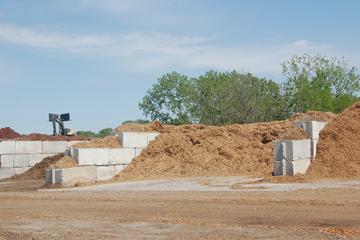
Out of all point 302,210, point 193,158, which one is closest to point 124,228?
point 302,210

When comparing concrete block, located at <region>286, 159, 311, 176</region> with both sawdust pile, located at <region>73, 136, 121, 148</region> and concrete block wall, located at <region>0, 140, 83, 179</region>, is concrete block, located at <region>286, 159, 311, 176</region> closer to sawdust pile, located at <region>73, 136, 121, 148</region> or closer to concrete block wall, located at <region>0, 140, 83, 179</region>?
sawdust pile, located at <region>73, 136, 121, 148</region>

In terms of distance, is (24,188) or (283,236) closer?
(283,236)

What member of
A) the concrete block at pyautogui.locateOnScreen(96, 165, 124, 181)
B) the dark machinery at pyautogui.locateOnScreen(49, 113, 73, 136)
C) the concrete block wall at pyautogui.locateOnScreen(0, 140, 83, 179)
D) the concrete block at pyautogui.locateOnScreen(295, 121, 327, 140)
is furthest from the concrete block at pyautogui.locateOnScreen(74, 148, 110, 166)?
the dark machinery at pyautogui.locateOnScreen(49, 113, 73, 136)

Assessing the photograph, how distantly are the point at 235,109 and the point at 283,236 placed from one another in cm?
5359

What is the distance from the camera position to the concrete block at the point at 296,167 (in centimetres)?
2298

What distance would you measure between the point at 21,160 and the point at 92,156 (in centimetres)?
839

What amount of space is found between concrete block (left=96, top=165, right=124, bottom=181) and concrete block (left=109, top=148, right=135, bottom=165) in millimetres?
266

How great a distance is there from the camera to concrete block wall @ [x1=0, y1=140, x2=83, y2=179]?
34.1 meters

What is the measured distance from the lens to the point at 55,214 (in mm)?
15508

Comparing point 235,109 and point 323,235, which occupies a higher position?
point 235,109

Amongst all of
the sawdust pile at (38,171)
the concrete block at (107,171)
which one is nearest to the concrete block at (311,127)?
the concrete block at (107,171)

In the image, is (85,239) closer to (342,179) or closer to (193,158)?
(342,179)

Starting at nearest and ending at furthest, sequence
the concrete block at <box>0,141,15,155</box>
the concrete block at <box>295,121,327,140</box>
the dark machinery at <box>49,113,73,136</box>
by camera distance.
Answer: the concrete block at <box>295,121,327,140</box> → the concrete block at <box>0,141,15,155</box> → the dark machinery at <box>49,113,73,136</box>

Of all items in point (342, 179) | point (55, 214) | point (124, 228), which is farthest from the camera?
point (342, 179)
